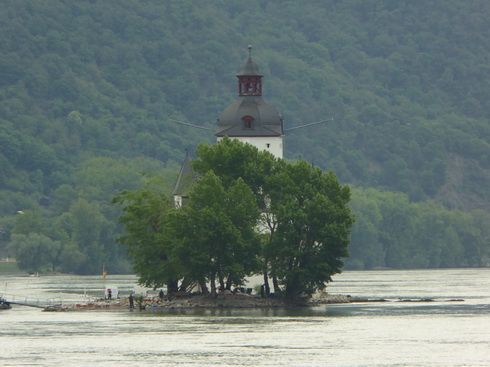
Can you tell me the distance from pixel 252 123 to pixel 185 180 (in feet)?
27.2

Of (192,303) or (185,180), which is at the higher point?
(185,180)

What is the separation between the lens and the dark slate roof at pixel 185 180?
108m

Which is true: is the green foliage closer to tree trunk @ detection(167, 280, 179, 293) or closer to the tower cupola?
tree trunk @ detection(167, 280, 179, 293)

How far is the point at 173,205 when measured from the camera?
10819 cm

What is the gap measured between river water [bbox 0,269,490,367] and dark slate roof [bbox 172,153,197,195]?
11.9 metres

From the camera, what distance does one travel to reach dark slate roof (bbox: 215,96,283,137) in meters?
116

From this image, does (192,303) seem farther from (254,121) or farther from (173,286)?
(254,121)

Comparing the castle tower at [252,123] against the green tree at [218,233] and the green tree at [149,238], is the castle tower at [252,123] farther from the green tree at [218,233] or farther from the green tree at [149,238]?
the green tree at [218,233]

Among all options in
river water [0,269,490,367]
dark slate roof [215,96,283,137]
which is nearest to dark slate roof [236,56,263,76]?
dark slate roof [215,96,283,137]

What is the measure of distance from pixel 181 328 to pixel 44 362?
16.6 meters

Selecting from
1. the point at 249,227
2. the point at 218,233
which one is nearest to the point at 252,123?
the point at 249,227

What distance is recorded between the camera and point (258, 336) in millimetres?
79938

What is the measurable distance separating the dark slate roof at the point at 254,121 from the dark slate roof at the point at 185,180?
18.1 feet

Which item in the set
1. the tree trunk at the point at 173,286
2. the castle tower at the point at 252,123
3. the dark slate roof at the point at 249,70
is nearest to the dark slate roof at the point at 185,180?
the castle tower at the point at 252,123
